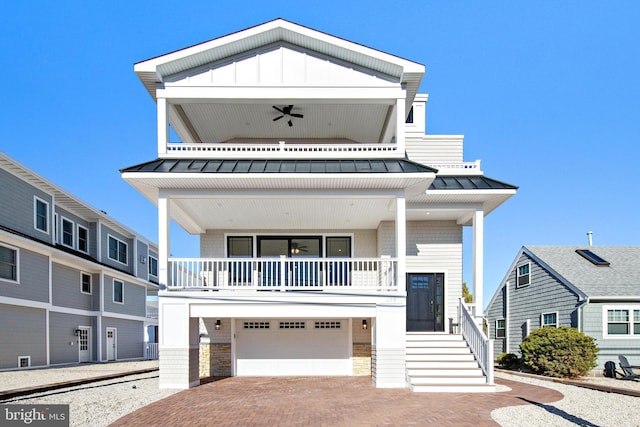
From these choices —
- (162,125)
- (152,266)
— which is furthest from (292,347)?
(152,266)

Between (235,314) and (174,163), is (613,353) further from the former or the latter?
(174,163)

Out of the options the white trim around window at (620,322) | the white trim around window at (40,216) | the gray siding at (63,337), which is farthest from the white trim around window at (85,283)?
the white trim around window at (620,322)

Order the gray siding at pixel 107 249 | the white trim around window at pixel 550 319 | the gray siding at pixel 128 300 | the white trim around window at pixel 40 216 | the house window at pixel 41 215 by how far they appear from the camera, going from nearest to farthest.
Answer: the white trim around window at pixel 550 319
the white trim around window at pixel 40 216
the house window at pixel 41 215
the gray siding at pixel 128 300
the gray siding at pixel 107 249

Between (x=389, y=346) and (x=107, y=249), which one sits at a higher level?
(x=107, y=249)

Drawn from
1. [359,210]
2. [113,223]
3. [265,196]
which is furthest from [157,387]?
[113,223]

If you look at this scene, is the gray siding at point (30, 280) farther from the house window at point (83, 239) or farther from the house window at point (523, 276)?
the house window at point (523, 276)

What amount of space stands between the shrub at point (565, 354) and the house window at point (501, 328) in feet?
28.7

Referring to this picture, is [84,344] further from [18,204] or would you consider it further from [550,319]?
[550,319]

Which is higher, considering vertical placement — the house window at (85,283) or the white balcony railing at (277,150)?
the white balcony railing at (277,150)

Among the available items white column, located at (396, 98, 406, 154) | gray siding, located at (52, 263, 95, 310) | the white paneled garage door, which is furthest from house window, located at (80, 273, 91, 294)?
white column, located at (396, 98, 406, 154)

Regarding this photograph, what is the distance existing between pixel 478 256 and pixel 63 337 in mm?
17900

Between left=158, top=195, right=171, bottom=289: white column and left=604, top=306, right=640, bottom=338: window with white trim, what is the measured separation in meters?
14.7

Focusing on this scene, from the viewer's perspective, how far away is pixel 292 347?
14578 mm

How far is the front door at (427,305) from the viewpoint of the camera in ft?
48.3
